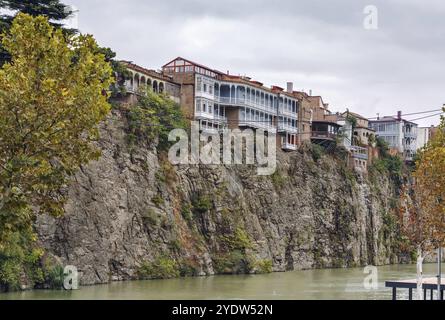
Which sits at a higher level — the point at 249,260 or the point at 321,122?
the point at 321,122

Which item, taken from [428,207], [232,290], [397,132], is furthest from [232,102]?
[397,132]

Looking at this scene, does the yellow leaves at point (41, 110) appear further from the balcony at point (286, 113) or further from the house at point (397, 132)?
the house at point (397, 132)

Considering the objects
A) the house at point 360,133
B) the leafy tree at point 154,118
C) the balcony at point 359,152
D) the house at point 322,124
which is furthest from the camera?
the house at point 360,133

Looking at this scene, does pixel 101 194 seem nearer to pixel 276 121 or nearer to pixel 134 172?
pixel 134 172

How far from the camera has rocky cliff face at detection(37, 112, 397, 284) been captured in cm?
5644

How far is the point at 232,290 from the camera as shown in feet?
172

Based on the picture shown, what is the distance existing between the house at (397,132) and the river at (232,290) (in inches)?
2442

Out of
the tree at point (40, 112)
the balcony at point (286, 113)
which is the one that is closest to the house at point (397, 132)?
the balcony at point (286, 113)

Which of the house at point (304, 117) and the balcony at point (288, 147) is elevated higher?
the house at point (304, 117)

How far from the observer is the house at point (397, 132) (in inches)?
5012

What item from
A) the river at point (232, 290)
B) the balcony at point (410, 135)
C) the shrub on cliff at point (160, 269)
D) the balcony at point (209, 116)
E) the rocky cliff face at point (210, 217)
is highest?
the balcony at point (410, 135)

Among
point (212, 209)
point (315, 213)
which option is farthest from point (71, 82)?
point (315, 213)

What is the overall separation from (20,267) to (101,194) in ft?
34.6

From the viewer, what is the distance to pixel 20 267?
1938 inches
